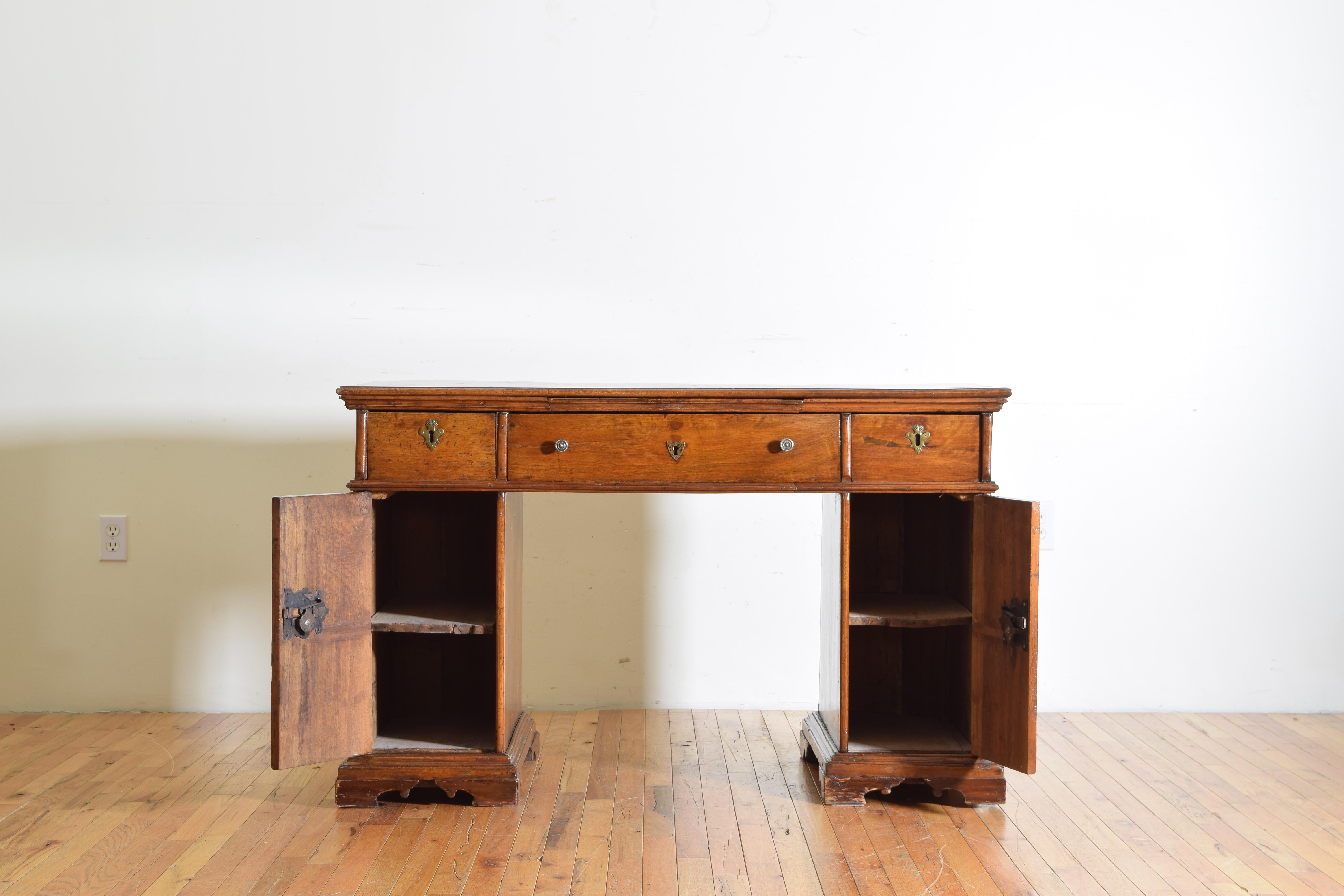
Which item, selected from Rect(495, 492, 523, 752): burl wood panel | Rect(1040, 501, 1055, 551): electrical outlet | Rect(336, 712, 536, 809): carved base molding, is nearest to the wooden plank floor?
Rect(336, 712, 536, 809): carved base molding

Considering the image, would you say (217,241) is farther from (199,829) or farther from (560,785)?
(560,785)

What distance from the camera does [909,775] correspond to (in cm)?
186

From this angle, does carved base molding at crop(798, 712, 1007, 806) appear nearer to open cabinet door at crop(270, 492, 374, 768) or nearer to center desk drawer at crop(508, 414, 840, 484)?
center desk drawer at crop(508, 414, 840, 484)

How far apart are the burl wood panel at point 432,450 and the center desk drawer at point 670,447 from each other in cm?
6

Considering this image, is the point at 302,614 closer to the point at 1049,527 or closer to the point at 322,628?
the point at 322,628

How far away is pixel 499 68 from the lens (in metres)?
2.45

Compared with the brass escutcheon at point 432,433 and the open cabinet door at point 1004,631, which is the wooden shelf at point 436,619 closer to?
the brass escutcheon at point 432,433

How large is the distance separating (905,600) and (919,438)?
1.47ft

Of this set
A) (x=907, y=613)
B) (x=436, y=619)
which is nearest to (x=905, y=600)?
(x=907, y=613)

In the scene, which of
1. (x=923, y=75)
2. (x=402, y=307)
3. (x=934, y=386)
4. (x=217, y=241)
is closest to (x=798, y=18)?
(x=923, y=75)

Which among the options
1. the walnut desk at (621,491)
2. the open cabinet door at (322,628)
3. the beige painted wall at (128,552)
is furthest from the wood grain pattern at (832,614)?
the beige painted wall at (128,552)

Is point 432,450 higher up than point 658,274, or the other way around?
point 658,274

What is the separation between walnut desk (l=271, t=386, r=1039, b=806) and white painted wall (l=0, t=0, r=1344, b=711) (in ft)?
2.17

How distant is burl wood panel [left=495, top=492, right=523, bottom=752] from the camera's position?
1825 mm
